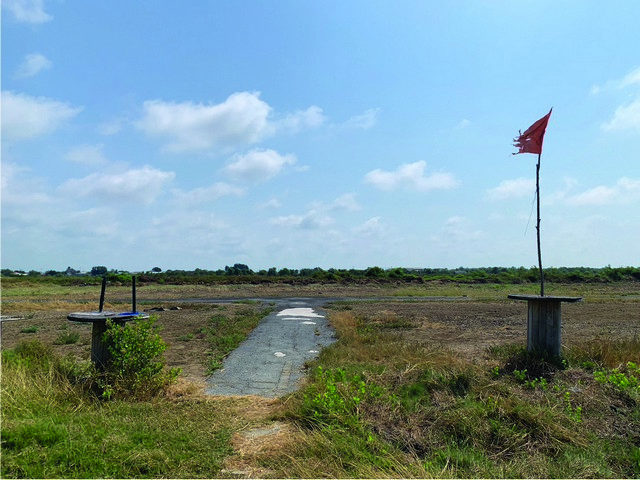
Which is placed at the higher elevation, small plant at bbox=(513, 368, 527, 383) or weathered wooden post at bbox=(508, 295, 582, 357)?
weathered wooden post at bbox=(508, 295, 582, 357)

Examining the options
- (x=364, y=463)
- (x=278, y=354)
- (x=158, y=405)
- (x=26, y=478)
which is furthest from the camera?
(x=278, y=354)

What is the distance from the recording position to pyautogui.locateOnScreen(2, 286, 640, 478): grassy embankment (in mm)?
4016

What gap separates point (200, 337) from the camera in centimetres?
1391

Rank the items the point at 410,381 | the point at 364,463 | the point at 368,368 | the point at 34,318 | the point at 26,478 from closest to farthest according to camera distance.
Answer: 1. the point at 26,478
2. the point at 364,463
3. the point at 410,381
4. the point at 368,368
5. the point at 34,318

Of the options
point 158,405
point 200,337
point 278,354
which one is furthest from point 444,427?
point 200,337

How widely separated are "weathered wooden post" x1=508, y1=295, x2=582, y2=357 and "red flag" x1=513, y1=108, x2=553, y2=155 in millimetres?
2609

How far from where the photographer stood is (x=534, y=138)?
8.34 meters

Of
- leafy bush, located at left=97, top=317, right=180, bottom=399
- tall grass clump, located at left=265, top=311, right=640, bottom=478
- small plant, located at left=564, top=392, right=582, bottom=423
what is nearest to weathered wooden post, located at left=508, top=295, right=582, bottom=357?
tall grass clump, located at left=265, top=311, right=640, bottom=478

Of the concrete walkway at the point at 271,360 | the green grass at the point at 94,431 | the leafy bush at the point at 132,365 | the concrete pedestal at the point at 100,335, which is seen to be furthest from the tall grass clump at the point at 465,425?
the concrete pedestal at the point at 100,335

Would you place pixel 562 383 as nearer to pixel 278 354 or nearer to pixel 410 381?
pixel 410 381

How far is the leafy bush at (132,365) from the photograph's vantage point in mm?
5988

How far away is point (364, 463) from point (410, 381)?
8.22 feet

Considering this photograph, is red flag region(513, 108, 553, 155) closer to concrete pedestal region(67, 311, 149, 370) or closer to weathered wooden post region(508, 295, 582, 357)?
weathered wooden post region(508, 295, 582, 357)

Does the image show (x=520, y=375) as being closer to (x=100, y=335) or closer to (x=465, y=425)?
(x=465, y=425)
